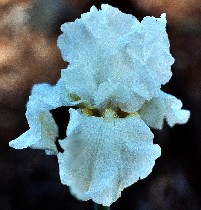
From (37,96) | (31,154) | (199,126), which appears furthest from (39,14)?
(37,96)

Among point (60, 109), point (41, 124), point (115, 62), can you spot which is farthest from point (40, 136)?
point (60, 109)

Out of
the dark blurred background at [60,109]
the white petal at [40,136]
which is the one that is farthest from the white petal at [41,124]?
the dark blurred background at [60,109]

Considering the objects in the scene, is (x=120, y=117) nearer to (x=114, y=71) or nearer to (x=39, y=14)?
(x=114, y=71)

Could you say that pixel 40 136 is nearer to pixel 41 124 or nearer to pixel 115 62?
pixel 41 124

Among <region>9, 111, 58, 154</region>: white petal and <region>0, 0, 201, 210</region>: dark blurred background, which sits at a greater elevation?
<region>9, 111, 58, 154</region>: white petal

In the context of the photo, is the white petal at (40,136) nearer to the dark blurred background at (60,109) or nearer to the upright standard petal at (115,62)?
the upright standard petal at (115,62)

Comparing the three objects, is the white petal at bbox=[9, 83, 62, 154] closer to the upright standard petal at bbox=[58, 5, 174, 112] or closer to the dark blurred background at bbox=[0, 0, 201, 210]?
the upright standard petal at bbox=[58, 5, 174, 112]

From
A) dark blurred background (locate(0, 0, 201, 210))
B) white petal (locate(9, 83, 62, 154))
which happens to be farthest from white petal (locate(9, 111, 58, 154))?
dark blurred background (locate(0, 0, 201, 210))
